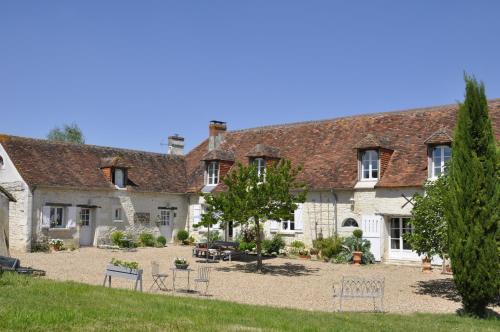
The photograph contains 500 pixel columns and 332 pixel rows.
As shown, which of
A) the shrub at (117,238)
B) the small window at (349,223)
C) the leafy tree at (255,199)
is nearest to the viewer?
the leafy tree at (255,199)

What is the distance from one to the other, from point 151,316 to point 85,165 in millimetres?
20433

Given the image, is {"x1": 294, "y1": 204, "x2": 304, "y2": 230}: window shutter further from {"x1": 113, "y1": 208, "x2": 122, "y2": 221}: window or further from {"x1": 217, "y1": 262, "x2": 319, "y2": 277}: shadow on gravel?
{"x1": 113, "y1": 208, "x2": 122, "y2": 221}: window

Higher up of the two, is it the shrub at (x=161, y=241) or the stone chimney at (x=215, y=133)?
the stone chimney at (x=215, y=133)

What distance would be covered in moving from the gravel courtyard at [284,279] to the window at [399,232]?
114 cm

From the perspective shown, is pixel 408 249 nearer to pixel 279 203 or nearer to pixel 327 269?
pixel 327 269

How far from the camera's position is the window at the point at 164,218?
1204 inches

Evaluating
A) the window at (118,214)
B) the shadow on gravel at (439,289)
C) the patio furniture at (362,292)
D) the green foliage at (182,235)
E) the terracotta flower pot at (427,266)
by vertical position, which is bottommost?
the shadow on gravel at (439,289)

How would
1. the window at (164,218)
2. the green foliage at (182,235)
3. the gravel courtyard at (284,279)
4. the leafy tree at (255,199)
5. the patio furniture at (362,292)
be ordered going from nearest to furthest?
the patio furniture at (362,292), the gravel courtyard at (284,279), the leafy tree at (255,199), the green foliage at (182,235), the window at (164,218)

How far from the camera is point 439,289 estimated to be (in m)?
16.8

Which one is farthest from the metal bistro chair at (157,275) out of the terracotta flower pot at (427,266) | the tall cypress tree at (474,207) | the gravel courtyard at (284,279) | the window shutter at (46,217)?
the window shutter at (46,217)

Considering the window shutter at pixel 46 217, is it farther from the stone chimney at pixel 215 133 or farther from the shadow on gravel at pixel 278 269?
the stone chimney at pixel 215 133

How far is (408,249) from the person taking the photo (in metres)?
22.6

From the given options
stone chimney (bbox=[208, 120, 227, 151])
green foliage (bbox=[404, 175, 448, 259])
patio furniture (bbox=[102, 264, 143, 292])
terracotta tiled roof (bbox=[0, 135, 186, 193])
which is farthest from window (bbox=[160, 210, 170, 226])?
green foliage (bbox=[404, 175, 448, 259])

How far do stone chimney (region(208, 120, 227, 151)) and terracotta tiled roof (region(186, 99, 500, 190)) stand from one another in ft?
3.51
